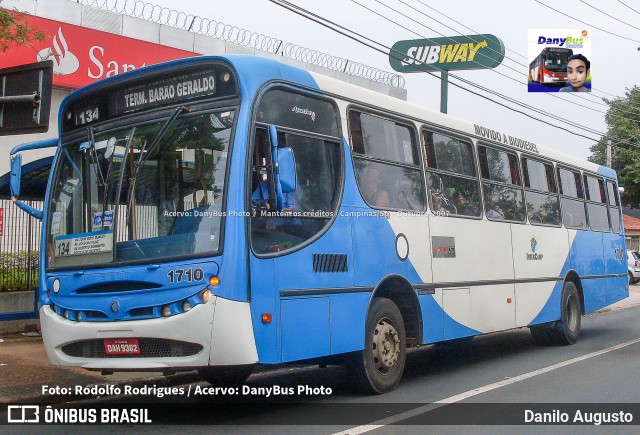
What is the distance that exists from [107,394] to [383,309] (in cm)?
324

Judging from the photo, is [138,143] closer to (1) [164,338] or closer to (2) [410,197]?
(1) [164,338]

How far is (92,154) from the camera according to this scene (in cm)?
776

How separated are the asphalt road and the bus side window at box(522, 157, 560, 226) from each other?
2.20 metres

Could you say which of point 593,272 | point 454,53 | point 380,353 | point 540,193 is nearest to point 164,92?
point 380,353

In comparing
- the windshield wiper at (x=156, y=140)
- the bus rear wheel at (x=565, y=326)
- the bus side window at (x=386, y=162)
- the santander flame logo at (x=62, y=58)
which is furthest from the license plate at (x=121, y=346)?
the santander flame logo at (x=62, y=58)

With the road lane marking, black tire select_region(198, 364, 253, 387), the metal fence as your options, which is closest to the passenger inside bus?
the road lane marking

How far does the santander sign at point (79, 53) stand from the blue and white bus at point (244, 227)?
7686 mm

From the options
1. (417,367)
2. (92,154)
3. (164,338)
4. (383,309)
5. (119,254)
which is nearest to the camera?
(164,338)

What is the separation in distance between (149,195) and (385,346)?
10.2 ft

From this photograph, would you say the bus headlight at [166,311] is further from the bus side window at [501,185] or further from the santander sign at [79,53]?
the santander sign at [79,53]

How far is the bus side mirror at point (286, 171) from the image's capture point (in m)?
6.83

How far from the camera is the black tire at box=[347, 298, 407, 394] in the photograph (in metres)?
8.29

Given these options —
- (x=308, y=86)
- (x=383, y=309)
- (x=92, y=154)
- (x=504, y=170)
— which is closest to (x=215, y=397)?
(x=383, y=309)

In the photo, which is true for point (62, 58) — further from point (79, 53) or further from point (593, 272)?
point (593, 272)
